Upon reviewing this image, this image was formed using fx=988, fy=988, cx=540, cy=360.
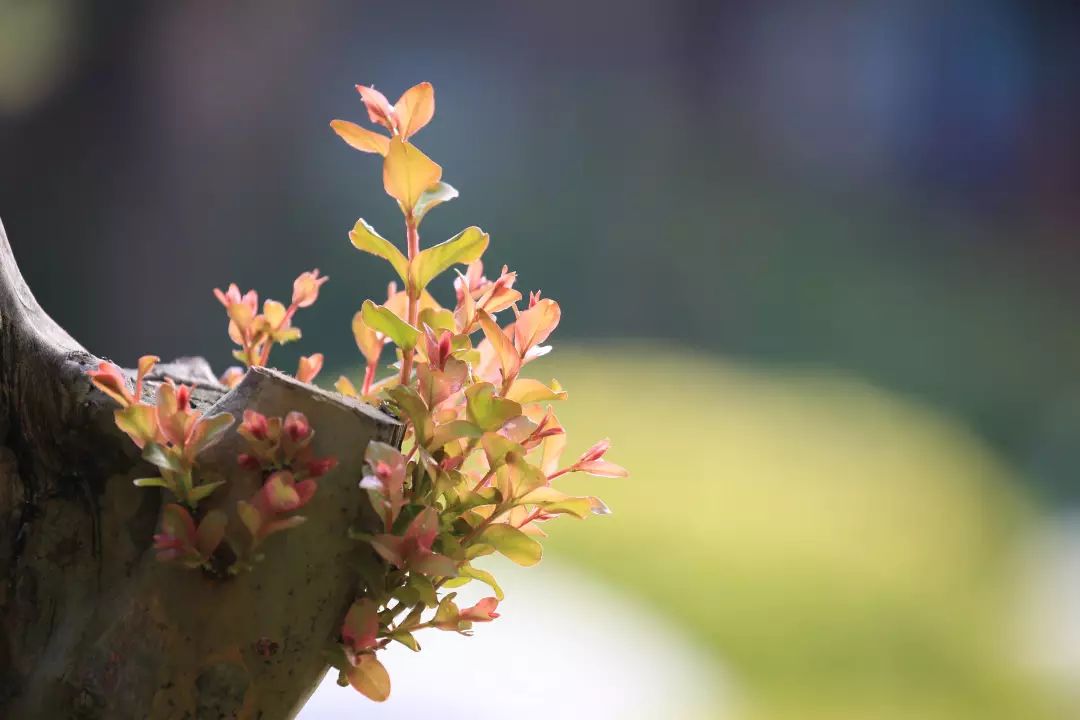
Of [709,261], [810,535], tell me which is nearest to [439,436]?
[810,535]

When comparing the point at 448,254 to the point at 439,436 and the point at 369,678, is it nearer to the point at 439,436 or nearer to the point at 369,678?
the point at 439,436

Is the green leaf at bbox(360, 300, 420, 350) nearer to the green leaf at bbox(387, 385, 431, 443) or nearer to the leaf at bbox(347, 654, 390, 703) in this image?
the green leaf at bbox(387, 385, 431, 443)

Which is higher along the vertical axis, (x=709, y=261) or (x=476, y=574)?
(x=709, y=261)

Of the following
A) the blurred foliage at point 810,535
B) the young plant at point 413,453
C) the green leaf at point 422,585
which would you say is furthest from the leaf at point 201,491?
the blurred foliage at point 810,535

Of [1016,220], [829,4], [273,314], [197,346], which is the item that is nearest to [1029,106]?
[1016,220]

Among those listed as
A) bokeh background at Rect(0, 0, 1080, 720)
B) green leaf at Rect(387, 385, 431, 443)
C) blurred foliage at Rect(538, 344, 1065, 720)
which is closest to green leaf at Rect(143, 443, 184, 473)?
green leaf at Rect(387, 385, 431, 443)
